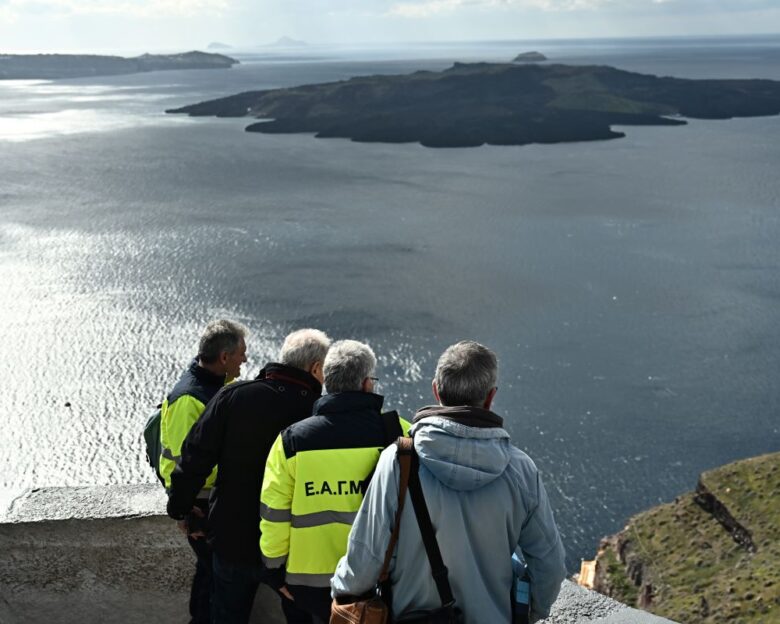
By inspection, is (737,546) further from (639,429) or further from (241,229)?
(241,229)

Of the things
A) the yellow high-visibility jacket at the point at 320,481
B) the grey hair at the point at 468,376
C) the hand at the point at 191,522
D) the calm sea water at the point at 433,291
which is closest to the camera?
the grey hair at the point at 468,376

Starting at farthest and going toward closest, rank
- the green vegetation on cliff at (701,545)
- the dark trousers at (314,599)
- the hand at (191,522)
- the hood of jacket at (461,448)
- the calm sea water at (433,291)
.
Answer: the calm sea water at (433,291) < the green vegetation on cliff at (701,545) < the hand at (191,522) < the dark trousers at (314,599) < the hood of jacket at (461,448)

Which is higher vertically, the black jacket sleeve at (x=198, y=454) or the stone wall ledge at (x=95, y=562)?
the black jacket sleeve at (x=198, y=454)

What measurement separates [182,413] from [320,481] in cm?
92

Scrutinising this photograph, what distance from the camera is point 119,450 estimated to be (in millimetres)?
29516

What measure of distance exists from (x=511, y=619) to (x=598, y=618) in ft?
2.33

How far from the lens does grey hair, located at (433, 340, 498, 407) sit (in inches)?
109

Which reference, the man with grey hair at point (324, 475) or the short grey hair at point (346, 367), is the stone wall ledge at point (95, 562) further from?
the short grey hair at point (346, 367)

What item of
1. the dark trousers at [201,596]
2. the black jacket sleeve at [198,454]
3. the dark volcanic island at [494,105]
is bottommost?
the dark trousers at [201,596]

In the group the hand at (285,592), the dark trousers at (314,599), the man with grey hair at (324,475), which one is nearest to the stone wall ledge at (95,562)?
the hand at (285,592)

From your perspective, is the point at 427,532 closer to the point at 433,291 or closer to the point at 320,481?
the point at 320,481

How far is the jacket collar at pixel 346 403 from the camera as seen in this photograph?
310 cm

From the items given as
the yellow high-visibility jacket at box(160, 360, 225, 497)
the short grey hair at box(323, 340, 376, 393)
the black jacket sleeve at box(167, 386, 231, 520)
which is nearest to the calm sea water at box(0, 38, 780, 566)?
the yellow high-visibility jacket at box(160, 360, 225, 497)

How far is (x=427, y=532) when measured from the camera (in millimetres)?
2660
